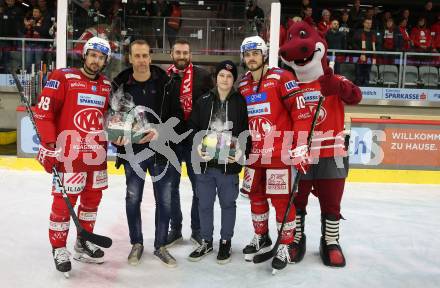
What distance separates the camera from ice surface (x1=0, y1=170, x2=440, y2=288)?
269cm

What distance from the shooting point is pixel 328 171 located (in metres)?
3.04

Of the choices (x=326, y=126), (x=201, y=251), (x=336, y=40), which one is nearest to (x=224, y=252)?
(x=201, y=251)

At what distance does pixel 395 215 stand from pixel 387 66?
4.73 metres

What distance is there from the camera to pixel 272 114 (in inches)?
111

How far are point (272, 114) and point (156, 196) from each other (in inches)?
34.8

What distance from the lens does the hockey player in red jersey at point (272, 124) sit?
2.81m

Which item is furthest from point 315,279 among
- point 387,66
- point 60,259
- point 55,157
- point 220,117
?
point 387,66

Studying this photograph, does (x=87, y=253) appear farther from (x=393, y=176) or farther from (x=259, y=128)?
(x=393, y=176)

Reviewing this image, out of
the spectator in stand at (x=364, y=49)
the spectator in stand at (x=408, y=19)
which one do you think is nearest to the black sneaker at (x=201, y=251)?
the spectator in stand at (x=364, y=49)

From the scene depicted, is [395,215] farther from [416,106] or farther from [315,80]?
[416,106]

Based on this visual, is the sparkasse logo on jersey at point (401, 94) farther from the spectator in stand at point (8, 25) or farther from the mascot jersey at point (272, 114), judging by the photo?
the spectator in stand at point (8, 25)

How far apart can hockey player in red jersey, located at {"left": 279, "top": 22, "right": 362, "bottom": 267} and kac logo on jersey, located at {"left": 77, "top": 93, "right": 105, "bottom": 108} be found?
1.14m

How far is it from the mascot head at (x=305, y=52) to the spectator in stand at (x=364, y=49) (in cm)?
562

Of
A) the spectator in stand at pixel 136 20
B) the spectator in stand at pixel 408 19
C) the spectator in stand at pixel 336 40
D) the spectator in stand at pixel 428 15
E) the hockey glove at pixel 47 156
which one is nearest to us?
the hockey glove at pixel 47 156
